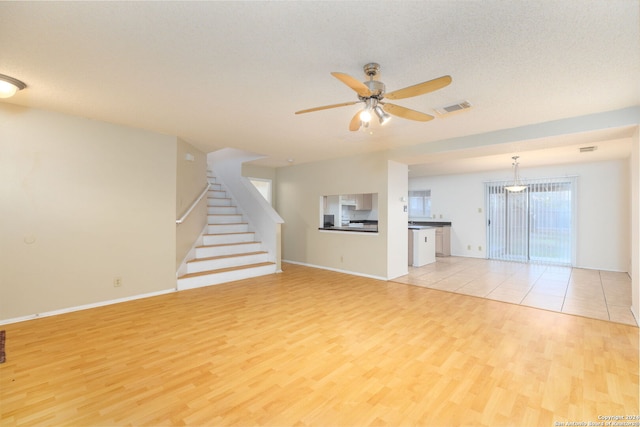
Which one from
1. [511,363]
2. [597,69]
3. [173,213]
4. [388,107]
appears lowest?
[511,363]

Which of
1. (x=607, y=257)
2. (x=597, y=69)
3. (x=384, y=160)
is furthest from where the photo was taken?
(x=607, y=257)

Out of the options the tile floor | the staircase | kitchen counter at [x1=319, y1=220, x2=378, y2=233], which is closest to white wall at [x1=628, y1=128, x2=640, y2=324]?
the tile floor

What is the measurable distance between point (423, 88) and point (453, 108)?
141 cm

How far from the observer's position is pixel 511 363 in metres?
2.31

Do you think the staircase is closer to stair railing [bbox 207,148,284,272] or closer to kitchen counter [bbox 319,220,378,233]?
stair railing [bbox 207,148,284,272]

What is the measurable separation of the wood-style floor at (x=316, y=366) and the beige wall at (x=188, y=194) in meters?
1.37

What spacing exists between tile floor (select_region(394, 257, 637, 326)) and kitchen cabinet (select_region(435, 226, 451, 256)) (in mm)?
1236

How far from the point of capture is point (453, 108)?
9.98 ft

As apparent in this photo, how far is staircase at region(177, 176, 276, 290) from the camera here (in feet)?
15.8

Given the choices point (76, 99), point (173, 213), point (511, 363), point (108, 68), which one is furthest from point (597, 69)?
point (173, 213)

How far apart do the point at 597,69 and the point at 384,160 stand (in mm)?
3127

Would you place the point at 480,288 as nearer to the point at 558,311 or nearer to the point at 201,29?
the point at 558,311

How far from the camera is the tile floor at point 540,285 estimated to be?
3670 mm

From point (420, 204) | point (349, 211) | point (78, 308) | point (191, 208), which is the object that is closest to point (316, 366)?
point (78, 308)
